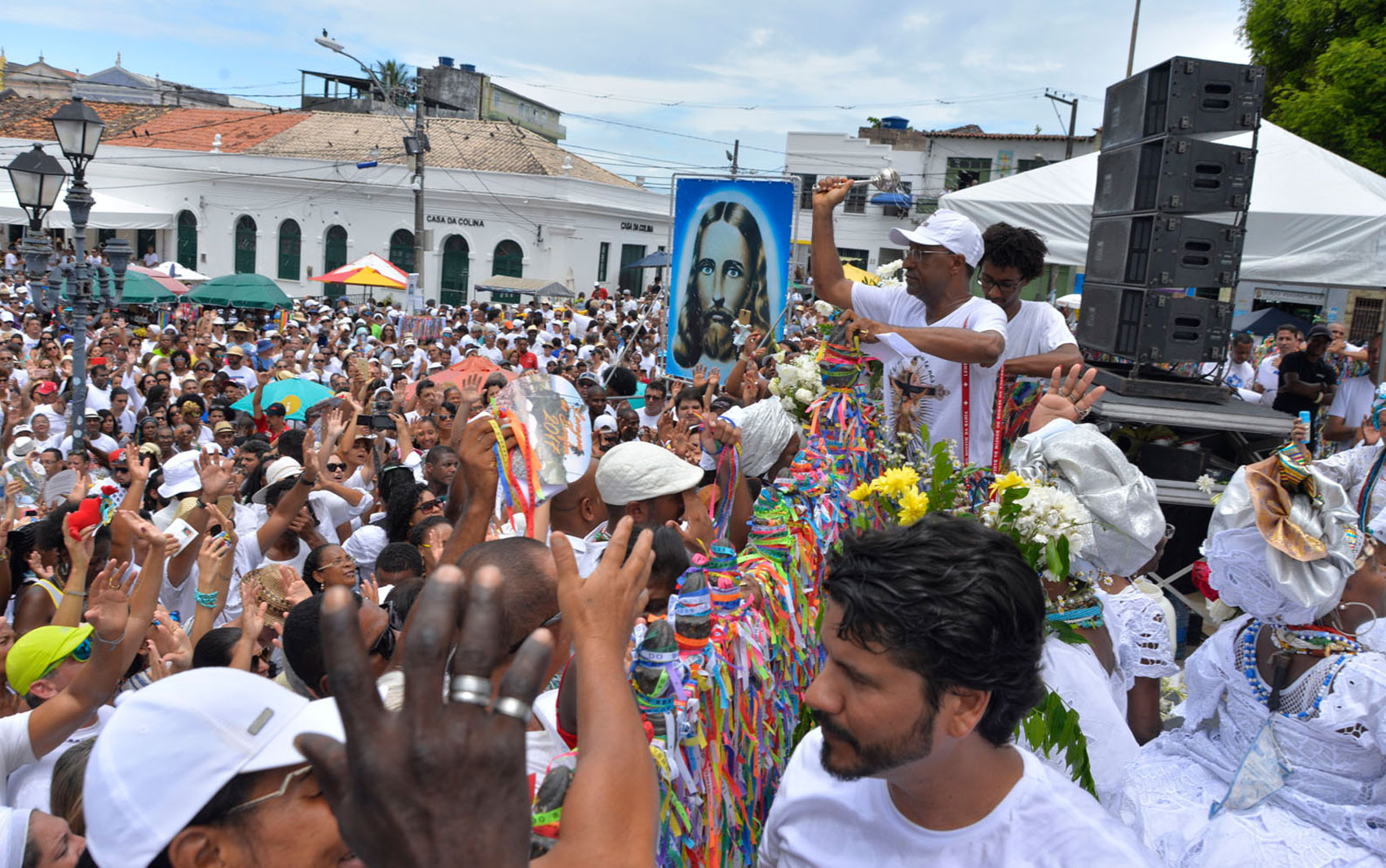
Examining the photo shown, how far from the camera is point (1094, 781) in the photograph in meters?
2.81

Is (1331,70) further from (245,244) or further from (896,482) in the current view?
(245,244)

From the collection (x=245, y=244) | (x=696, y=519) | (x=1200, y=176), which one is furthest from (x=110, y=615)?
(x=245, y=244)

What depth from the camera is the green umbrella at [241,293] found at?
2256cm

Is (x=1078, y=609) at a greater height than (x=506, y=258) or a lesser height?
lesser

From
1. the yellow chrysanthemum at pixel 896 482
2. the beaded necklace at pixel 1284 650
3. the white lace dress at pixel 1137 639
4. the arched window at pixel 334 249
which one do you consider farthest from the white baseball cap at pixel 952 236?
the arched window at pixel 334 249

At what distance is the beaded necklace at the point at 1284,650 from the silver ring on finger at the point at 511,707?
2.69 meters

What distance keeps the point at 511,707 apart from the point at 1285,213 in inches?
373

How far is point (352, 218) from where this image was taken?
41219 mm

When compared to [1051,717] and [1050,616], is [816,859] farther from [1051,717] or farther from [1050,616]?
[1050,616]

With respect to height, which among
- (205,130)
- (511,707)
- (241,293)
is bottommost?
(241,293)

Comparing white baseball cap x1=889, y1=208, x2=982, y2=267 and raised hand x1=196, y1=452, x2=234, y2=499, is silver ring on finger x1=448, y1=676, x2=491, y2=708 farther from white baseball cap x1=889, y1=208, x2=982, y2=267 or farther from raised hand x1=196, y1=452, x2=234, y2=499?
raised hand x1=196, y1=452, x2=234, y2=499

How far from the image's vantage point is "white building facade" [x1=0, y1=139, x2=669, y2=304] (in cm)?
4034

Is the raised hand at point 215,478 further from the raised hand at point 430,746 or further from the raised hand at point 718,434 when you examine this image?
the raised hand at point 430,746

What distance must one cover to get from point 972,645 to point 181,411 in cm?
995
